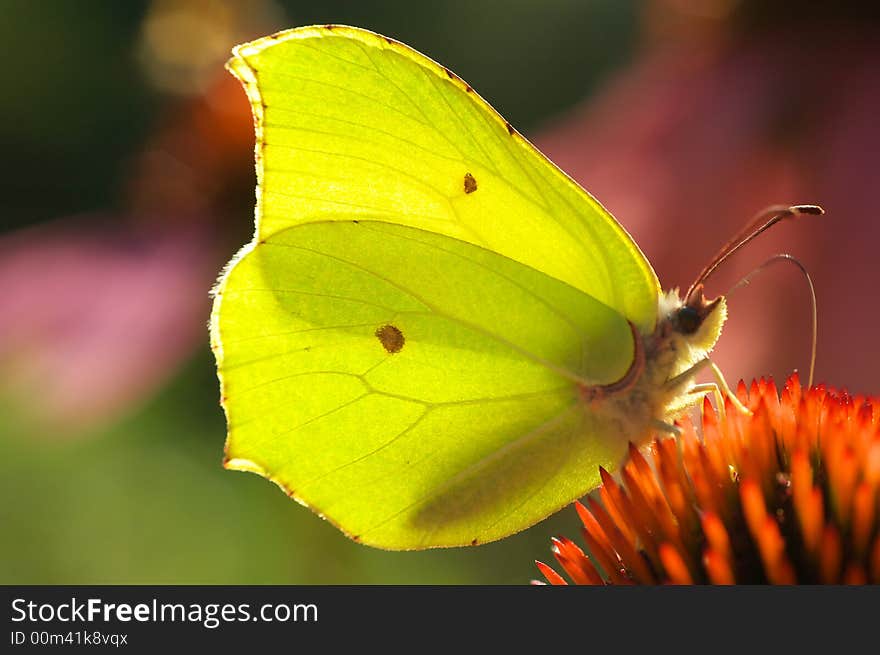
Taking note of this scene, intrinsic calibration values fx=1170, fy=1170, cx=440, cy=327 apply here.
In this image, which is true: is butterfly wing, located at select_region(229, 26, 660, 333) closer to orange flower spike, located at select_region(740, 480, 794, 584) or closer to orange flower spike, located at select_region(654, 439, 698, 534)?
orange flower spike, located at select_region(654, 439, 698, 534)

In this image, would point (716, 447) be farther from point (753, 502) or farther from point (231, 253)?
point (231, 253)

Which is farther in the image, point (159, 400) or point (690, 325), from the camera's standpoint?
point (159, 400)

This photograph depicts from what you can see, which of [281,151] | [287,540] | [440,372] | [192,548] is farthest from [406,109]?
[192,548]

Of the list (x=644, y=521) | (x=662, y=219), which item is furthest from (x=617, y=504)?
(x=662, y=219)

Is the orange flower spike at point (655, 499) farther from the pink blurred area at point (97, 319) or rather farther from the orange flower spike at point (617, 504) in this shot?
the pink blurred area at point (97, 319)

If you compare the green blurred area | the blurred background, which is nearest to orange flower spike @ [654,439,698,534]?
the blurred background

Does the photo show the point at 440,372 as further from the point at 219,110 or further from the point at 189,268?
the point at 219,110

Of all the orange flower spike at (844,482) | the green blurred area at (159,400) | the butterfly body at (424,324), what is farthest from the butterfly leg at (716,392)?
the green blurred area at (159,400)
